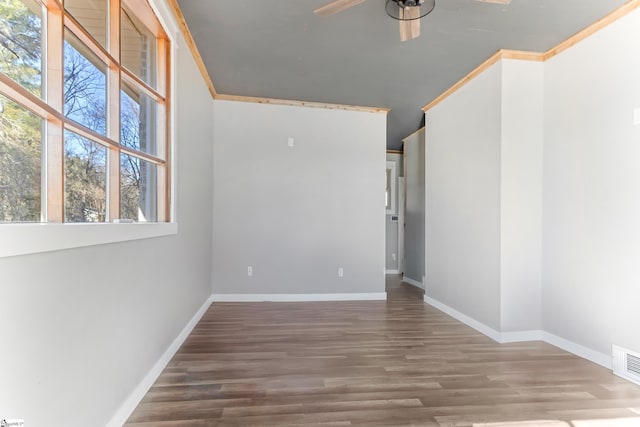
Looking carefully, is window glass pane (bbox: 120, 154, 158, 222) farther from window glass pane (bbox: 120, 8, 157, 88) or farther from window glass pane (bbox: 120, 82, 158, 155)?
window glass pane (bbox: 120, 8, 157, 88)

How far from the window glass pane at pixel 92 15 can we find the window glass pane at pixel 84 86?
115 millimetres

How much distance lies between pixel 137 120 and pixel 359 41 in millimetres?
1923

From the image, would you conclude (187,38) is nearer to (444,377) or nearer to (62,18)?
(62,18)

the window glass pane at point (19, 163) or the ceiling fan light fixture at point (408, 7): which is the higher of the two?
the ceiling fan light fixture at point (408, 7)

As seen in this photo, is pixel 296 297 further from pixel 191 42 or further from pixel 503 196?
pixel 191 42

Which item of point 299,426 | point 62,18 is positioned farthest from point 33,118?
point 299,426

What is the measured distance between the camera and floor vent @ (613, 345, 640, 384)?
2.03m

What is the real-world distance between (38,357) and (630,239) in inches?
134

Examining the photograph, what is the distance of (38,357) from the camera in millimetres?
1020

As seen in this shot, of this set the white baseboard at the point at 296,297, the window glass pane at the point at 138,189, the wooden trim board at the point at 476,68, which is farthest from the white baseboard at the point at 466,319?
the window glass pane at the point at 138,189

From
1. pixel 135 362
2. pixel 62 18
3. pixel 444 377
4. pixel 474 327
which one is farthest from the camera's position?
pixel 474 327

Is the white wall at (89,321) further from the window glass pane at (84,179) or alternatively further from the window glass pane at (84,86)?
the window glass pane at (84,86)

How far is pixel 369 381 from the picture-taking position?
201cm

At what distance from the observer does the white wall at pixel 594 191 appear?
2107 mm
